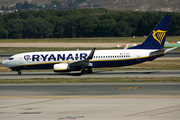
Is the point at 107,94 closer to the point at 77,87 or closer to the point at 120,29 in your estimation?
the point at 77,87

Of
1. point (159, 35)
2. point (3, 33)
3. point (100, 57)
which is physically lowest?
point (100, 57)

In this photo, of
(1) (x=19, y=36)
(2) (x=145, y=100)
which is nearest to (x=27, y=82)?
(2) (x=145, y=100)

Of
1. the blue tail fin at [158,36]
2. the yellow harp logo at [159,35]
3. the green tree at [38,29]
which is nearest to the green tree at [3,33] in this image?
the green tree at [38,29]

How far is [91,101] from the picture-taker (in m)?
21.7

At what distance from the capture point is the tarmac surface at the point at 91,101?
1769 centimetres

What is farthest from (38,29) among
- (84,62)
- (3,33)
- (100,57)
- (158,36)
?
(158,36)

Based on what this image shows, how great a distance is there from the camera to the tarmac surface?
17.7 metres

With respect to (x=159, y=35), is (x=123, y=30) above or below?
above

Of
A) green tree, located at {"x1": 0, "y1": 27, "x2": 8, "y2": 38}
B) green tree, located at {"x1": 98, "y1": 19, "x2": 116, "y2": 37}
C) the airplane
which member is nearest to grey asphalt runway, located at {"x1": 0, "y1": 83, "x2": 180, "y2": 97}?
the airplane

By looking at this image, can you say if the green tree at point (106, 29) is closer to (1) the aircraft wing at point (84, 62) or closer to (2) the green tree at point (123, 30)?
(2) the green tree at point (123, 30)

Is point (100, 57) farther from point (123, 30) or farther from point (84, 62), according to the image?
point (123, 30)

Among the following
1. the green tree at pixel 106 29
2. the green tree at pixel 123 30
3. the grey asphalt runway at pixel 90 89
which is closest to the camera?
the grey asphalt runway at pixel 90 89

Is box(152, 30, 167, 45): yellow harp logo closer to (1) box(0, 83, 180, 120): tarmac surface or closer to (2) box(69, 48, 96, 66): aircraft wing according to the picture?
(2) box(69, 48, 96, 66): aircraft wing

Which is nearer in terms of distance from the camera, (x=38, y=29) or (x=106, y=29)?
(x=106, y=29)
